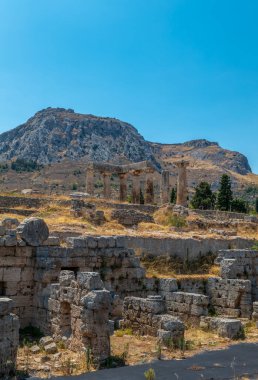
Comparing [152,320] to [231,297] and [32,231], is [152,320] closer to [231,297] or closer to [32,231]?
[32,231]

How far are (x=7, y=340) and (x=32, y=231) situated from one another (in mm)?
5944

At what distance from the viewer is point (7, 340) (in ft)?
32.4

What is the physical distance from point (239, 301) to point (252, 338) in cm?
379

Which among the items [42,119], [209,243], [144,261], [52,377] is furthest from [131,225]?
[42,119]

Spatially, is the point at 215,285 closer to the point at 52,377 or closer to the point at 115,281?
the point at 115,281

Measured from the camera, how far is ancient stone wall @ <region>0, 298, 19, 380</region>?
9695 mm

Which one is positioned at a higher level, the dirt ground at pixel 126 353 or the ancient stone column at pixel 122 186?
the ancient stone column at pixel 122 186

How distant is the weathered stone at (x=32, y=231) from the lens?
1534cm

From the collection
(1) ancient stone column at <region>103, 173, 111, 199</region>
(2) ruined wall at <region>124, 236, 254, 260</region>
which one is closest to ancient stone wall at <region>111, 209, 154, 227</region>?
(2) ruined wall at <region>124, 236, 254, 260</region>

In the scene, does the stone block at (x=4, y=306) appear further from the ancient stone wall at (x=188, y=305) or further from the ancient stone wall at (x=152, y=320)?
the ancient stone wall at (x=188, y=305)

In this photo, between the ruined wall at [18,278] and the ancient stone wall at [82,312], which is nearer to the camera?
the ancient stone wall at [82,312]

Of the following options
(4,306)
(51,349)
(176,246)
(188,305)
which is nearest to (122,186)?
(176,246)

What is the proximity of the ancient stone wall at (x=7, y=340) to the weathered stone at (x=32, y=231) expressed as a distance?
17.8 feet

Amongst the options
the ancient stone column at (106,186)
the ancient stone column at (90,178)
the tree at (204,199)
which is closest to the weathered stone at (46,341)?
the ancient stone column at (90,178)
